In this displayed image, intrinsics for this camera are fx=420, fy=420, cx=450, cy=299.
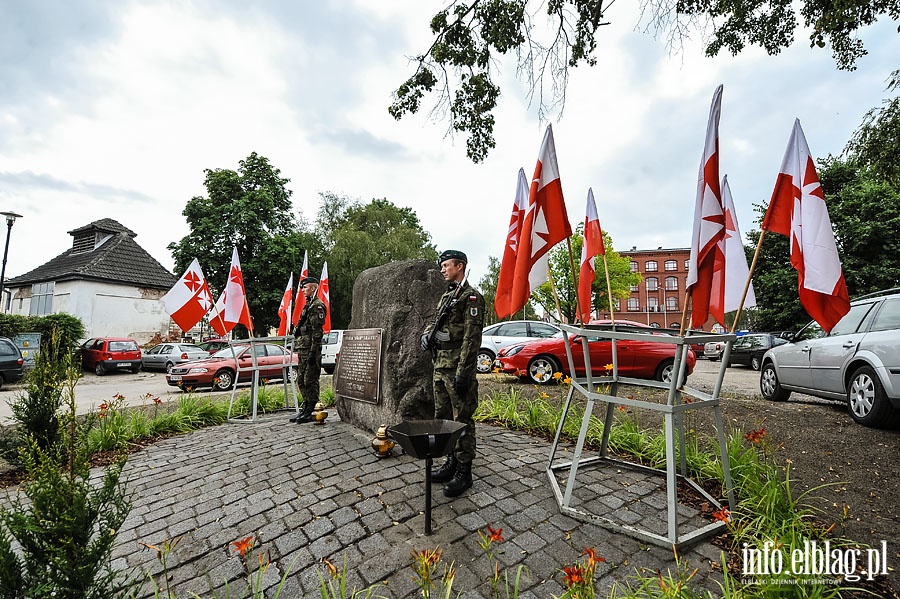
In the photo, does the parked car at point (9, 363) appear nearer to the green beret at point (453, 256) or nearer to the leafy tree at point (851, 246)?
the green beret at point (453, 256)

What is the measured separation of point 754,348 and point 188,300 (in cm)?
1739

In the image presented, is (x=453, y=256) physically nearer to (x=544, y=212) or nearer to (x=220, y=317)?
(x=544, y=212)

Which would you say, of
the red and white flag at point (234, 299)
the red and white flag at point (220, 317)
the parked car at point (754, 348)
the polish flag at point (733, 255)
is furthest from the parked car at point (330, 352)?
the parked car at point (754, 348)

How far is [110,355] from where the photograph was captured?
55.7 ft

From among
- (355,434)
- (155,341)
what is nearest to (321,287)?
(355,434)

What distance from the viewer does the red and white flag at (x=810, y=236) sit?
2.60 meters

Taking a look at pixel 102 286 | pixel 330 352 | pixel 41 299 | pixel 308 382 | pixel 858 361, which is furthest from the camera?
pixel 41 299

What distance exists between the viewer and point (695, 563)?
240cm

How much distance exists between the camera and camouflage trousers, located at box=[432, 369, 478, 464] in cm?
338

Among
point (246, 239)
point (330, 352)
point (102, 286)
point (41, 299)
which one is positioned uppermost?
point (246, 239)

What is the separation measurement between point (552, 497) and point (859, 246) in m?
22.4

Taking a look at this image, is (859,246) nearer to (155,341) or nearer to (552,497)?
(552,497)

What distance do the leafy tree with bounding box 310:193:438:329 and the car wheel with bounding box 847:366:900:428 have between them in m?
20.3

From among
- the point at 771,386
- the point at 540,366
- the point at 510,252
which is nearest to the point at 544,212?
the point at 510,252
